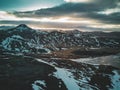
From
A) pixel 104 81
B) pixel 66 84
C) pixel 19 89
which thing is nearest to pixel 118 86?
pixel 104 81

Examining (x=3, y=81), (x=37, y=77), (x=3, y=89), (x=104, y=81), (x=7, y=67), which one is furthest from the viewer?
(x=7, y=67)

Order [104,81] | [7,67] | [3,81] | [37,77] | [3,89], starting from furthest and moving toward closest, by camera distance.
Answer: [7,67] < [104,81] < [37,77] < [3,81] < [3,89]

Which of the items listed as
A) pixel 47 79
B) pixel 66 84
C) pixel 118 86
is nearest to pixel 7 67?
pixel 47 79

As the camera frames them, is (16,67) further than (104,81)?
Yes

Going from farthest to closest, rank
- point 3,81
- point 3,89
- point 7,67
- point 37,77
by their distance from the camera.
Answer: point 7,67 < point 37,77 < point 3,81 < point 3,89

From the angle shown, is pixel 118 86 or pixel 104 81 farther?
pixel 104 81

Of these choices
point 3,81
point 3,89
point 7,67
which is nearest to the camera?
point 3,89

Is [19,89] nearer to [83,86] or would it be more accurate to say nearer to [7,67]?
[83,86]

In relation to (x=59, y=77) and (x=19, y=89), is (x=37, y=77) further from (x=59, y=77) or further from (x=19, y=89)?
(x=19, y=89)

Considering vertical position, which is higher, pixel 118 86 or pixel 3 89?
pixel 3 89
